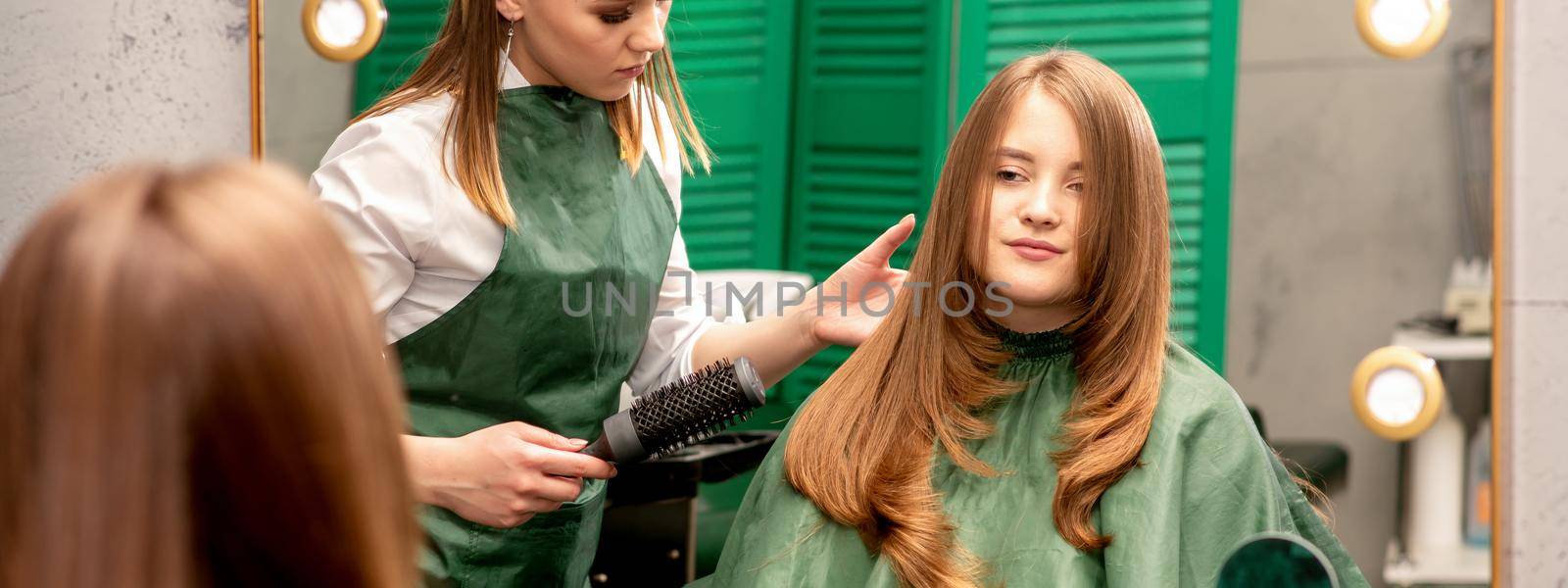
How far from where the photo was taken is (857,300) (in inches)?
68.5

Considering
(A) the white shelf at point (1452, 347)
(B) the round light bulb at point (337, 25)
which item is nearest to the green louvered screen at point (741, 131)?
(B) the round light bulb at point (337, 25)

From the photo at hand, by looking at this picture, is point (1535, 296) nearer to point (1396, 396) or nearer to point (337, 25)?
point (1396, 396)

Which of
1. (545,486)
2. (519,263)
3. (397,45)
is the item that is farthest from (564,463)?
(397,45)

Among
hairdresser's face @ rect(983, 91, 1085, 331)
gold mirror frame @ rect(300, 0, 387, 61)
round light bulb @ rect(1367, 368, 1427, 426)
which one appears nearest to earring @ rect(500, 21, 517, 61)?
hairdresser's face @ rect(983, 91, 1085, 331)

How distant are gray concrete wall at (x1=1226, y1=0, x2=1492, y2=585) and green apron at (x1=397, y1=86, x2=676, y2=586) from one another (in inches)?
35.2

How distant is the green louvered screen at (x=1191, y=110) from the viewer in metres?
2.03

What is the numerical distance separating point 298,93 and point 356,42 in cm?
13

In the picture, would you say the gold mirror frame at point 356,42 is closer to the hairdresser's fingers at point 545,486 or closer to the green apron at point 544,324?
the green apron at point 544,324

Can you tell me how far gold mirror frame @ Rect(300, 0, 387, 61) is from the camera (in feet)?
7.54

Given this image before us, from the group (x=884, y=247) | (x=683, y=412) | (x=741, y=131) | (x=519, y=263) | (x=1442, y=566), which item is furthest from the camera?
(x=741, y=131)

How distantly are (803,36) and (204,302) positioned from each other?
1.92 metres

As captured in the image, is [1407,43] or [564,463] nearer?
[564,463]

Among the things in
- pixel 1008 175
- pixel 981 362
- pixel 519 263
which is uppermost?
pixel 1008 175

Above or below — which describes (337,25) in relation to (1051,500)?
above
